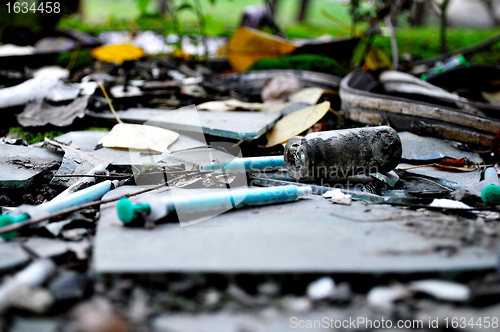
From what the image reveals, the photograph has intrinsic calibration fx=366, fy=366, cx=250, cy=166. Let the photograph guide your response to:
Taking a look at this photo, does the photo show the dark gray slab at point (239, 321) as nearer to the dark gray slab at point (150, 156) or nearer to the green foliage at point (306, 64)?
the dark gray slab at point (150, 156)

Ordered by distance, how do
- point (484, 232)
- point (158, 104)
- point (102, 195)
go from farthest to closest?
point (158, 104)
point (102, 195)
point (484, 232)

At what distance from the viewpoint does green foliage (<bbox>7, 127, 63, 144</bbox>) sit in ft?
6.94

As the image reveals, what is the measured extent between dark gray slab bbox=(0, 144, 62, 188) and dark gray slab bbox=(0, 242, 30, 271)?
545 millimetres

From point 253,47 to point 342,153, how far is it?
9.08 ft

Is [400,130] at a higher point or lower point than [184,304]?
higher

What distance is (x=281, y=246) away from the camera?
3.17 ft

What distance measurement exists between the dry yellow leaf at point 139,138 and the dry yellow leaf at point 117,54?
1844mm

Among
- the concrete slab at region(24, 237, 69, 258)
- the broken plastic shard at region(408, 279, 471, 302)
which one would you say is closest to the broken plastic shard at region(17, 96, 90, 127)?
the concrete slab at region(24, 237, 69, 258)

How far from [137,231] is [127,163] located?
717 mm

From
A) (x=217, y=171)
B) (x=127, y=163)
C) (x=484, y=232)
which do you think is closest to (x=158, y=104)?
(x=127, y=163)

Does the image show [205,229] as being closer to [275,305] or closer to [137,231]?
[137,231]

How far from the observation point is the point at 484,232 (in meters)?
1.02

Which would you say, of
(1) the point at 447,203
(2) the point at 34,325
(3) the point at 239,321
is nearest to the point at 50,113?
(2) the point at 34,325

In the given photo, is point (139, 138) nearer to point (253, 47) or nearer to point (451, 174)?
point (451, 174)
